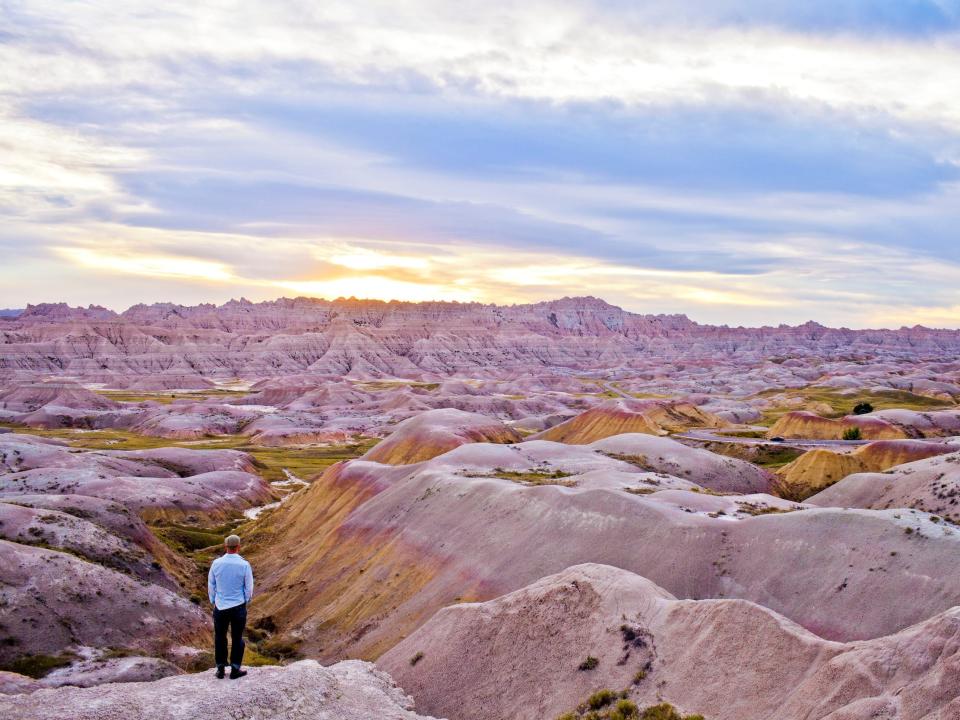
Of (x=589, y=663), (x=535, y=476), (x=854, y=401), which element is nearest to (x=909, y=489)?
(x=535, y=476)

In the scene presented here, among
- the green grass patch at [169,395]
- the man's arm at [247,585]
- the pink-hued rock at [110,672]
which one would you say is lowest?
the green grass patch at [169,395]

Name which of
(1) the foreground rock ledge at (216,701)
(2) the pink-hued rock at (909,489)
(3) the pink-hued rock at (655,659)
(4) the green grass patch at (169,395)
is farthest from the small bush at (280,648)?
(4) the green grass patch at (169,395)

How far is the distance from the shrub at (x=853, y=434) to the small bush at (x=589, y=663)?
282 ft

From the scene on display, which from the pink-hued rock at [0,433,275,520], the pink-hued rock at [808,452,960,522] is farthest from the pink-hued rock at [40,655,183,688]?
the pink-hued rock at [808,452,960,522]

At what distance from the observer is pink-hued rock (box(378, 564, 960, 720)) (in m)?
13.7

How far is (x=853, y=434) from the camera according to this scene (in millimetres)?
92562

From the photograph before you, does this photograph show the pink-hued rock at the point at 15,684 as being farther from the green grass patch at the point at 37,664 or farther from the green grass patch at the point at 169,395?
the green grass patch at the point at 169,395

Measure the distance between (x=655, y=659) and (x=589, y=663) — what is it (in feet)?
5.95

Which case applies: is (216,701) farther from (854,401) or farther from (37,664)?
(854,401)

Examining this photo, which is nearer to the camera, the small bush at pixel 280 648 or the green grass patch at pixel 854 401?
the small bush at pixel 280 648

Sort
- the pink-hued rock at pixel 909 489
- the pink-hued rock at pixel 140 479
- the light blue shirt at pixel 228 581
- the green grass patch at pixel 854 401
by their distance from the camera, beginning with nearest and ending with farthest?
the light blue shirt at pixel 228 581 → the pink-hued rock at pixel 909 489 → the pink-hued rock at pixel 140 479 → the green grass patch at pixel 854 401

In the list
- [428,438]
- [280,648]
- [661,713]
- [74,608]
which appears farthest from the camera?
[428,438]

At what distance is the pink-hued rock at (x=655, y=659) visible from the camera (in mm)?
13688

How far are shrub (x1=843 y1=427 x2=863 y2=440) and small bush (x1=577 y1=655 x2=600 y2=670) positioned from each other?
8590cm
